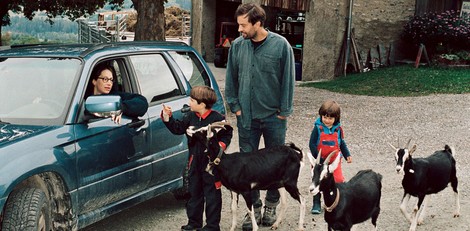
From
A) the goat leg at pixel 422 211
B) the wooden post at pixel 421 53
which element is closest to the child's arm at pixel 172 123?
the goat leg at pixel 422 211

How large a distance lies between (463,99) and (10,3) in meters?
20.7

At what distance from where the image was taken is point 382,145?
1104 cm

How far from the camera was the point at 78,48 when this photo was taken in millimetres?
6219

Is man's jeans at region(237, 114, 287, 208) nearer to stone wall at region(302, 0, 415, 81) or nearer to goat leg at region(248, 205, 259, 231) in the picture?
goat leg at region(248, 205, 259, 231)

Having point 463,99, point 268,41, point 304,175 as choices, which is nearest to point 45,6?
point 463,99

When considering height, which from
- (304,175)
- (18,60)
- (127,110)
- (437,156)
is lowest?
(304,175)

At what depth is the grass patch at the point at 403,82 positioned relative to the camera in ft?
58.0

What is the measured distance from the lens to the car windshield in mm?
5429

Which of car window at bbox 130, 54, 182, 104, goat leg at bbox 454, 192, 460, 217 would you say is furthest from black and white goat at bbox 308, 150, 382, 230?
car window at bbox 130, 54, 182, 104

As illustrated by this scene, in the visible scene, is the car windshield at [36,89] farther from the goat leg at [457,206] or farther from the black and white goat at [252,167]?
the goat leg at [457,206]

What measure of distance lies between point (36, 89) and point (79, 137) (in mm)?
658

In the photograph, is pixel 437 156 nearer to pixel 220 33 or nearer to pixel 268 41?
pixel 268 41

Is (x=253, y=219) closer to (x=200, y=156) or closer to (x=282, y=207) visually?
(x=282, y=207)

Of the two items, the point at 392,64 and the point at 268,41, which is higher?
the point at 268,41
